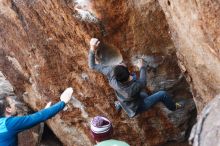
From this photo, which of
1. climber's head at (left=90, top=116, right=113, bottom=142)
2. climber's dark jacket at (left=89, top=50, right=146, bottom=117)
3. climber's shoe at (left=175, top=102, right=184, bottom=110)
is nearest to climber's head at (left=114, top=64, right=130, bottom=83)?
climber's dark jacket at (left=89, top=50, right=146, bottom=117)

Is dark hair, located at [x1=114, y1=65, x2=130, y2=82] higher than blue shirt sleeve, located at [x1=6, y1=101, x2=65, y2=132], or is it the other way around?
blue shirt sleeve, located at [x1=6, y1=101, x2=65, y2=132]

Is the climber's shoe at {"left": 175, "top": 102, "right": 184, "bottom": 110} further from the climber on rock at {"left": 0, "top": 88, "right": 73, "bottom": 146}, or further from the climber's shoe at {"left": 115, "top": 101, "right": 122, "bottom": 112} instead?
the climber on rock at {"left": 0, "top": 88, "right": 73, "bottom": 146}

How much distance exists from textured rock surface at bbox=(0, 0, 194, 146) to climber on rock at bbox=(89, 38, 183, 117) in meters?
0.37

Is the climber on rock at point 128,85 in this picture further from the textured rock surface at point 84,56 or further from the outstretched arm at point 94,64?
the textured rock surface at point 84,56

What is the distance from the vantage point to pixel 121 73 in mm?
6820

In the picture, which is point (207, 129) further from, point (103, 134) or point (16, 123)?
point (16, 123)

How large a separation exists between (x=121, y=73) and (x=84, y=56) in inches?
60.4

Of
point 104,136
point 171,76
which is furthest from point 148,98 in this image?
point 104,136

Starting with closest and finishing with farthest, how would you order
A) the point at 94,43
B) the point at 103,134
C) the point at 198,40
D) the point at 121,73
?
the point at 103,134
the point at 198,40
the point at 121,73
the point at 94,43

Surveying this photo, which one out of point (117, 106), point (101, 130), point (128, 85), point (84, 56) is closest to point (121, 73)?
point (128, 85)

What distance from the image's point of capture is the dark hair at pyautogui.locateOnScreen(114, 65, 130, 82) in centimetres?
677

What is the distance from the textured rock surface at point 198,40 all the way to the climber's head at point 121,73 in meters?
1.09

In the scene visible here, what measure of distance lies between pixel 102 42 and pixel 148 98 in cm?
124

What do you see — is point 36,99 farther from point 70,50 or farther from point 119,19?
point 119,19
